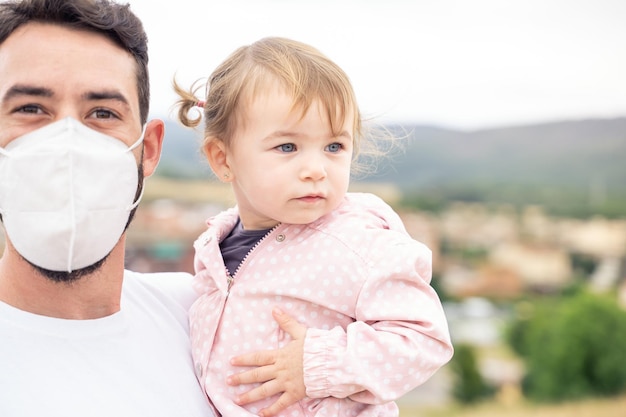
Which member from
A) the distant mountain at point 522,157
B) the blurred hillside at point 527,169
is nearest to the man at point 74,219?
the distant mountain at point 522,157

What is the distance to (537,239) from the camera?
245 ft

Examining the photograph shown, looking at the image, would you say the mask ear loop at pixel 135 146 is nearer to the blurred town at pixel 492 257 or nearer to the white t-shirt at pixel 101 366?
the white t-shirt at pixel 101 366

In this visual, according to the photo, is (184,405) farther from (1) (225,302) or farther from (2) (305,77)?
(2) (305,77)

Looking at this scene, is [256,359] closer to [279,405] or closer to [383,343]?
[279,405]

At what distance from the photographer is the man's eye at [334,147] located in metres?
2.07

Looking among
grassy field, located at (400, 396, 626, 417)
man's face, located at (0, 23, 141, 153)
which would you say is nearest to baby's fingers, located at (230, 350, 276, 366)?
man's face, located at (0, 23, 141, 153)

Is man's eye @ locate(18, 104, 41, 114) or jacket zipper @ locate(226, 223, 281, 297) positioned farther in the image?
jacket zipper @ locate(226, 223, 281, 297)

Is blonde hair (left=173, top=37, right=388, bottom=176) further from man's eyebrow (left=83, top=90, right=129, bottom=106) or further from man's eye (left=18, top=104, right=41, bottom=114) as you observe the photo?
man's eye (left=18, top=104, right=41, bottom=114)

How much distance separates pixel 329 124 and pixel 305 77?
0.46 feet

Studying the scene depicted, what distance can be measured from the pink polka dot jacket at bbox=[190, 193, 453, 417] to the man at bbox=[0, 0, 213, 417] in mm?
187

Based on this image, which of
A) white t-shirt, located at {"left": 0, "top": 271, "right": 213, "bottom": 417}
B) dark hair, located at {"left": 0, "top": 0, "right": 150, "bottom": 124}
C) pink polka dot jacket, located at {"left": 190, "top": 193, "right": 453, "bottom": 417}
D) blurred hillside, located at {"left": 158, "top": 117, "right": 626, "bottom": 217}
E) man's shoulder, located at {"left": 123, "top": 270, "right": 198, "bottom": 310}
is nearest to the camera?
white t-shirt, located at {"left": 0, "top": 271, "right": 213, "bottom": 417}

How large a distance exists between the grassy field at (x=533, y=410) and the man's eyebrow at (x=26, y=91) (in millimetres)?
32975

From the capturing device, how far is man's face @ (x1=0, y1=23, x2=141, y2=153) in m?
1.92

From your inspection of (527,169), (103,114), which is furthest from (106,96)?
(527,169)
